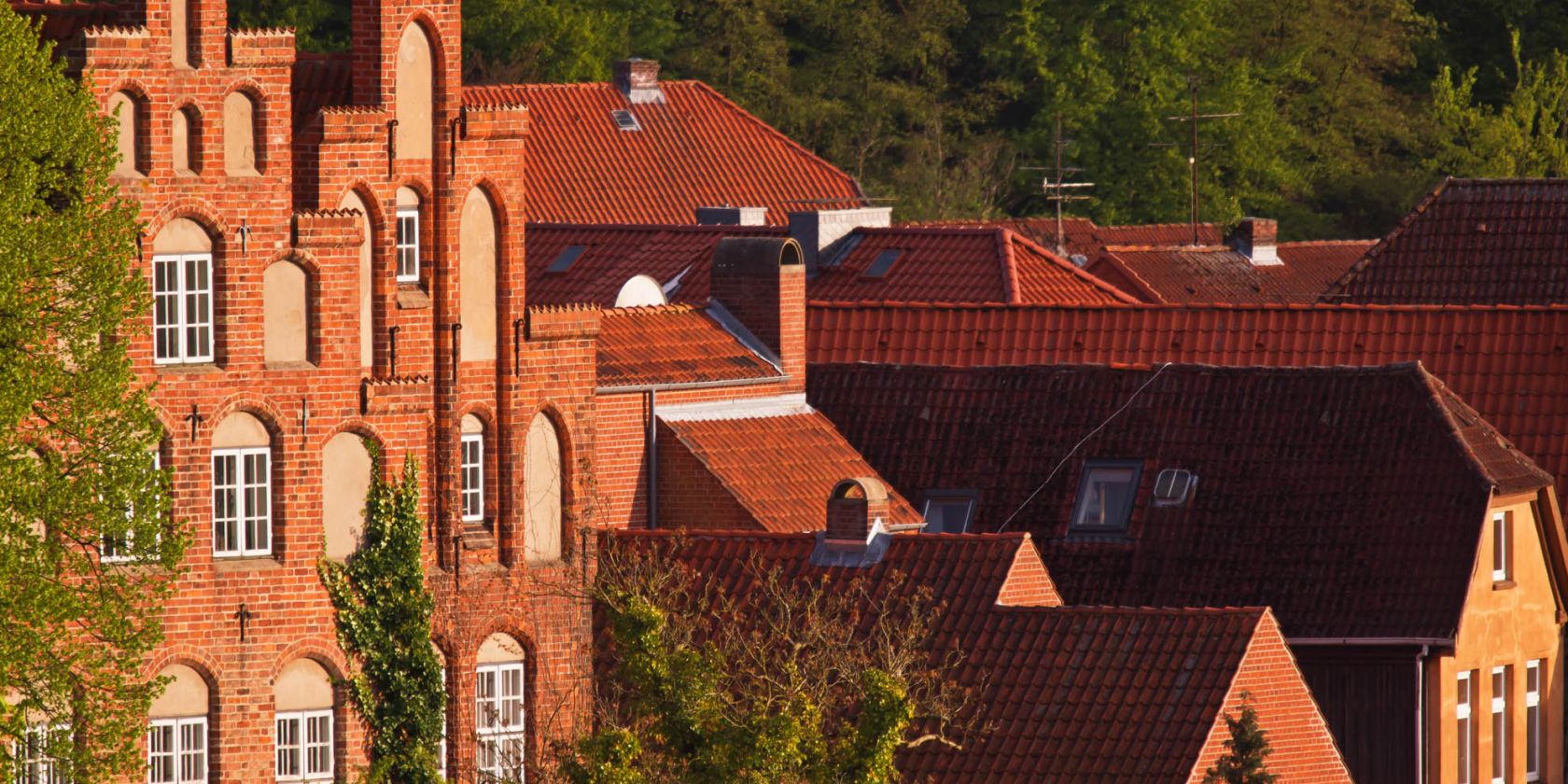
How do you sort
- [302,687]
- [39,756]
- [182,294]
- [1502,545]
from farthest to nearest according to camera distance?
[1502,545], [302,687], [182,294], [39,756]

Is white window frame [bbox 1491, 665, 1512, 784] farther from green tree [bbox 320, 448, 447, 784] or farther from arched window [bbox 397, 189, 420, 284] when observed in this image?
arched window [bbox 397, 189, 420, 284]

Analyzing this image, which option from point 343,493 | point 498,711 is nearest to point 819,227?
point 498,711

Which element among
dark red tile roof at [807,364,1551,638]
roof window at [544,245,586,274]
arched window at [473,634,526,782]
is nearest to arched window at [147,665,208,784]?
arched window at [473,634,526,782]

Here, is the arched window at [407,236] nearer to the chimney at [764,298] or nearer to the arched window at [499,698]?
the arched window at [499,698]

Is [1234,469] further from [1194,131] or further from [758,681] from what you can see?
[1194,131]

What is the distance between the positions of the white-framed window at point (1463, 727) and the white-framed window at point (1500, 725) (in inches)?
20.7

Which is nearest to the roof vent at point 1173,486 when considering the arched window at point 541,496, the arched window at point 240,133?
the arched window at point 541,496

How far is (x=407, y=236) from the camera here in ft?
143

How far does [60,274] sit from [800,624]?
29.7 ft

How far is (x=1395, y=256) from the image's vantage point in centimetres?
6119

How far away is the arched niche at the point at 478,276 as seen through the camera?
44062 mm

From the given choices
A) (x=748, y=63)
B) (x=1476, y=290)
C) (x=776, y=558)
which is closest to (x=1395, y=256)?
(x=1476, y=290)

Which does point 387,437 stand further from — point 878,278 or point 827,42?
point 827,42

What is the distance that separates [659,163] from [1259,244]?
47.1 feet
